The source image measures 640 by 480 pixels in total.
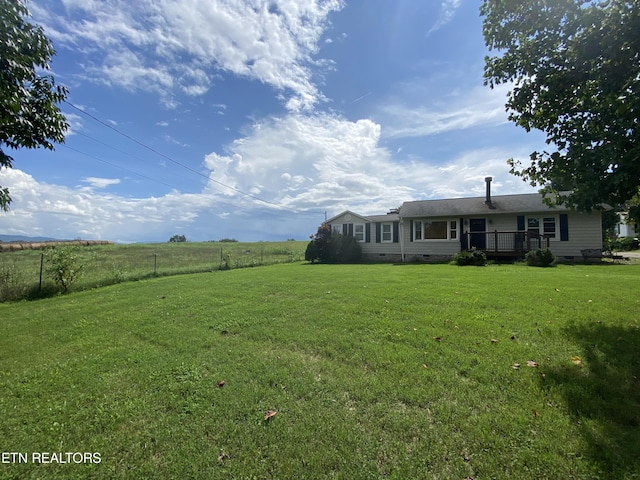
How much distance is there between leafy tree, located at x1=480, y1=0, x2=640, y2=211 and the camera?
420 centimetres

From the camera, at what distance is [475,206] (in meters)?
18.7

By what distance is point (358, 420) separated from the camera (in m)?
2.65

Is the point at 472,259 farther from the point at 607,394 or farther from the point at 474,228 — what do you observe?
the point at 607,394

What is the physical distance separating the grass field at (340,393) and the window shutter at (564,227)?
12.2 m

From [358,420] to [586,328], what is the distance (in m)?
4.04

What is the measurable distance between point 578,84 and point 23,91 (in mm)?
8542

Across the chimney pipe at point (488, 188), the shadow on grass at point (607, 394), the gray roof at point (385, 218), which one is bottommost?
the shadow on grass at point (607, 394)

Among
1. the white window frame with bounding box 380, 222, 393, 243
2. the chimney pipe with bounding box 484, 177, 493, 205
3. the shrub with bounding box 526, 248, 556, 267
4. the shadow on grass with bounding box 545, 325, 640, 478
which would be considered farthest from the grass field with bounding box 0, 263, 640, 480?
the white window frame with bounding box 380, 222, 393, 243

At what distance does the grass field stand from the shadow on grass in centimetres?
2

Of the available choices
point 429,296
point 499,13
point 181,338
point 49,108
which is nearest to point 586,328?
point 429,296

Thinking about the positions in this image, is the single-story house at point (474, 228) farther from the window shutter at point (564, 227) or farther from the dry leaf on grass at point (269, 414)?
the dry leaf on grass at point (269, 414)

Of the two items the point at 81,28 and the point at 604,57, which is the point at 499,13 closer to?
the point at 604,57

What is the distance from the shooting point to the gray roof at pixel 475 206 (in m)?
17.0

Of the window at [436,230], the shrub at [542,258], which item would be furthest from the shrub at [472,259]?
the window at [436,230]
